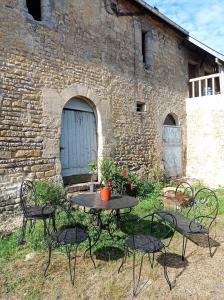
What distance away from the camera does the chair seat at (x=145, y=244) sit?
11.1 ft

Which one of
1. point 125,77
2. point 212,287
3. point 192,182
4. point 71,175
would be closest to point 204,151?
point 192,182

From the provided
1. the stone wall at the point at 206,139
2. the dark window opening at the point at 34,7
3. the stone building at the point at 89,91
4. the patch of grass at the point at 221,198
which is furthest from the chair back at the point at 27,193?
the stone wall at the point at 206,139

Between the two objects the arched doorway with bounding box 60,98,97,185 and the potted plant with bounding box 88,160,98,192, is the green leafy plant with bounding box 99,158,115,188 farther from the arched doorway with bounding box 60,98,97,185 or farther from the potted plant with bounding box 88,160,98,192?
the arched doorway with bounding box 60,98,97,185

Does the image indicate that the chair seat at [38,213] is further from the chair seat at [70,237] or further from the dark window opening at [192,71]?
the dark window opening at [192,71]

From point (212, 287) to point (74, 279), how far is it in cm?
165

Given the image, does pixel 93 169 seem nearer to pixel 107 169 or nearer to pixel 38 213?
pixel 107 169

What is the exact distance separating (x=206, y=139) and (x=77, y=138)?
5.30 metres

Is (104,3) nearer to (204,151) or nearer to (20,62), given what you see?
(20,62)

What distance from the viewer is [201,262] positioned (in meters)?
4.23

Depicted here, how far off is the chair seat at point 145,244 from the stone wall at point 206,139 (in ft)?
23.5

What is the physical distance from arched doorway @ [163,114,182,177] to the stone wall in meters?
0.55

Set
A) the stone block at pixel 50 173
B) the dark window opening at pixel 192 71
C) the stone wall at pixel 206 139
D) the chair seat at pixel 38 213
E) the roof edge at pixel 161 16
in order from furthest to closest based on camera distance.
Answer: the dark window opening at pixel 192 71 < the stone wall at pixel 206 139 < the roof edge at pixel 161 16 < the stone block at pixel 50 173 < the chair seat at pixel 38 213

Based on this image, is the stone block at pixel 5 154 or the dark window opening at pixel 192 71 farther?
the dark window opening at pixel 192 71

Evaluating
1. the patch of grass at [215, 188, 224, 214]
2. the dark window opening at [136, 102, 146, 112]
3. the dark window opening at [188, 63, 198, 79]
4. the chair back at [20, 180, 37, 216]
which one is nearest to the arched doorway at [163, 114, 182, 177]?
the dark window opening at [136, 102, 146, 112]
